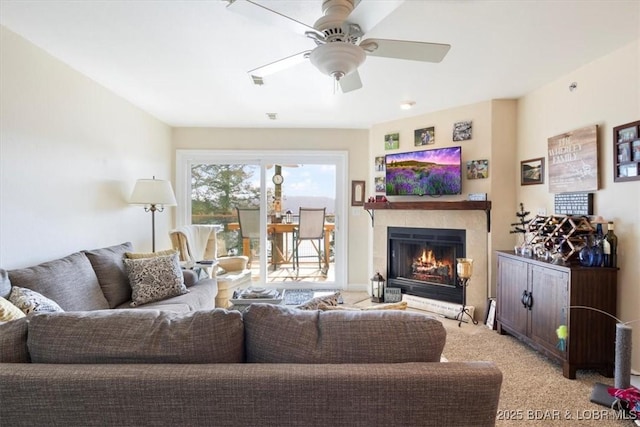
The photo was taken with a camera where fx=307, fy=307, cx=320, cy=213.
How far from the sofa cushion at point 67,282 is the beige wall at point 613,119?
372cm

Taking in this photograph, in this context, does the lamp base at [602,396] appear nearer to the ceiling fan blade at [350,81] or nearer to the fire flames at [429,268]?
the fire flames at [429,268]

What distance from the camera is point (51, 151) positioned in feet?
7.62

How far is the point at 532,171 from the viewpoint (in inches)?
119

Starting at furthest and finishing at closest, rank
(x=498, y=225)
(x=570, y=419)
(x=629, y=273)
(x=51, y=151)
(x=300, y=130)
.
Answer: (x=300, y=130) < (x=498, y=225) < (x=51, y=151) < (x=629, y=273) < (x=570, y=419)

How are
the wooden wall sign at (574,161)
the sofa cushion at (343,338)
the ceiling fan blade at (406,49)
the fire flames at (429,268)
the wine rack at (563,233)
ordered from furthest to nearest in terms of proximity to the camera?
1. the fire flames at (429,268)
2. the wooden wall sign at (574,161)
3. the wine rack at (563,233)
4. the ceiling fan blade at (406,49)
5. the sofa cushion at (343,338)

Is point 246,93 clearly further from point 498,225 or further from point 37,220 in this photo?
point 498,225

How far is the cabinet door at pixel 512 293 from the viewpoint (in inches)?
101

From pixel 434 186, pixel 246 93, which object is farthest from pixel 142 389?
pixel 434 186

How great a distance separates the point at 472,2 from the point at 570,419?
2.40 m

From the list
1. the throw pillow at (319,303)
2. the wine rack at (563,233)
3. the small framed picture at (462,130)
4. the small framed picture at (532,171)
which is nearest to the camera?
the throw pillow at (319,303)

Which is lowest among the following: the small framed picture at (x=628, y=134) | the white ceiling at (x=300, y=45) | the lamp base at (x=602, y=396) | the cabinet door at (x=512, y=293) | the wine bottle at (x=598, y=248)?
the lamp base at (x=602, y=396)

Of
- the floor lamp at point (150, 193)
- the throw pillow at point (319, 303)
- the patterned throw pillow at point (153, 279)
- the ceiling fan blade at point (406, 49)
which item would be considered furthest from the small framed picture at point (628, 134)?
the floor lamp at point (150, 193)

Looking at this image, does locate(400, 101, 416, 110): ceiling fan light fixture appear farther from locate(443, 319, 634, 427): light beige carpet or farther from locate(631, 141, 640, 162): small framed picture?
locate(443, 319, 634, 427): light beige carpet

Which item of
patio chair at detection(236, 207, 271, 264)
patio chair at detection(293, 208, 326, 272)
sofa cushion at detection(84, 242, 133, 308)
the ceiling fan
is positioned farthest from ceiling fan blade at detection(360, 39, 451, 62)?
patio chair at detection(236, 207, 271, 264)
